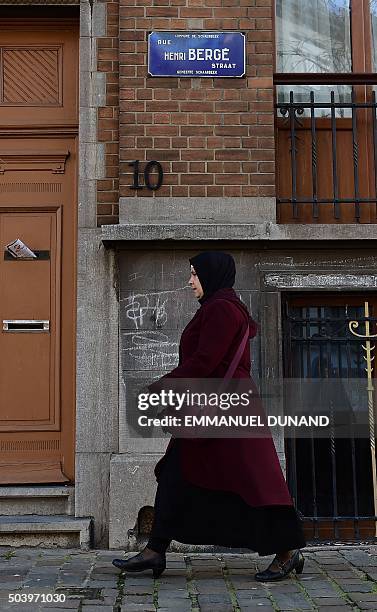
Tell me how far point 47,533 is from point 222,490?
5.65 feet

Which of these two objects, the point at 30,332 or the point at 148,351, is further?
the point at 30,332

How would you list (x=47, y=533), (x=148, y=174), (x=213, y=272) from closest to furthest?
(x=213, y=272) < (x=47, y=533) < (x=148, y=174)

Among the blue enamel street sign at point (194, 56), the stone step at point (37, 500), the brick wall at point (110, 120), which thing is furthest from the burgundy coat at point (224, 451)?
the blue enamel street sign at point (194, 56)

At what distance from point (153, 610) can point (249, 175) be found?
10.6 feet

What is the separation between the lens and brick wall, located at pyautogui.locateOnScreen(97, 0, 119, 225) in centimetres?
603

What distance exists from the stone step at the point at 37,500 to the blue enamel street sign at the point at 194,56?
10.4 feet

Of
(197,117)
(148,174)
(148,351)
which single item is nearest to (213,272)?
(148,351)

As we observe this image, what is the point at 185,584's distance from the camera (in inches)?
176

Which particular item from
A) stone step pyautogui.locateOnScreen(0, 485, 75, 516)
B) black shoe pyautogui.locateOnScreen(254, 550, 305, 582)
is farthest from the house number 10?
black shoe pyautogui.locateOnScreen(254, 550, 305, 582)

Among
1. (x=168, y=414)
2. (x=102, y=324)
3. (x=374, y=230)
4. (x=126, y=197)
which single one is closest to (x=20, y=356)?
(x=102, y=324)

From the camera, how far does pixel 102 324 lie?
231 inches

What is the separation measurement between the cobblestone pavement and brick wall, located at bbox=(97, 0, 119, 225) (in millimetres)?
2427

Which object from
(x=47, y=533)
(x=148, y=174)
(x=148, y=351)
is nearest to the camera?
(x=47, y=533)

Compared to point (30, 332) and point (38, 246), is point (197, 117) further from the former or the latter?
point (30, 332)
